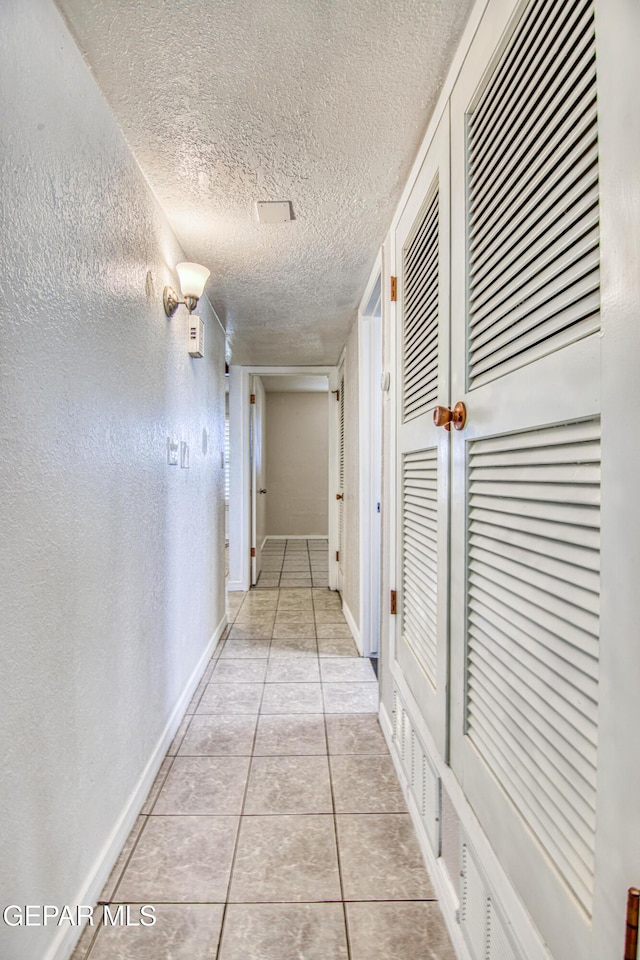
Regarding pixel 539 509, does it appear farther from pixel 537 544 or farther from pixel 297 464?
pixel 297 464

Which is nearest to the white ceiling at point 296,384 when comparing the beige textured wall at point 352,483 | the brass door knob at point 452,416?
the beige textured wall at point 352,483

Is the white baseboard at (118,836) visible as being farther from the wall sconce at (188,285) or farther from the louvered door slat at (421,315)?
the wall sconce at (188,285)

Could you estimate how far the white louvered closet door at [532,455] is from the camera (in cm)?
65

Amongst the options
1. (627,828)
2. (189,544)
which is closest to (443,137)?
(627,828)

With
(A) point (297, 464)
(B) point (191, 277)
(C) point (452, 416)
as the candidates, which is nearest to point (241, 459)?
(B) point (191, 277)

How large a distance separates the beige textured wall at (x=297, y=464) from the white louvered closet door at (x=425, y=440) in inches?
222

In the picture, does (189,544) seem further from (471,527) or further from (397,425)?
(471,527)

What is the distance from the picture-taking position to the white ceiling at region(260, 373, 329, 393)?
6.39 metres

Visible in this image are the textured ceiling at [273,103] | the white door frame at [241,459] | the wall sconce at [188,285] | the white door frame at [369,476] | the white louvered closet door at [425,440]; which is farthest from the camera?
the white door frame at [241,459]

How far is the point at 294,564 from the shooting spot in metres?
5.69

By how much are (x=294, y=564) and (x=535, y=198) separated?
5.14 meters

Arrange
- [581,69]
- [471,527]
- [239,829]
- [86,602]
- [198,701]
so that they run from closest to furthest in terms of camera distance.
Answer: [581,69]
[471,527]
[86,602]
[239,829]
[198,701]

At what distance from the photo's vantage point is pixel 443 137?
1240mm

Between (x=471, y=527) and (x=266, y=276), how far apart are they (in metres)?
1.92
